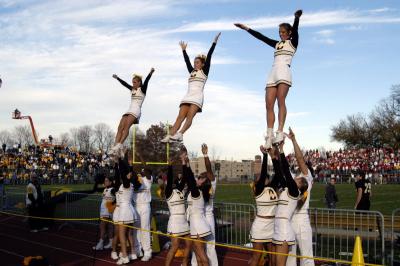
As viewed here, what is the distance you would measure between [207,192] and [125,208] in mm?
2546

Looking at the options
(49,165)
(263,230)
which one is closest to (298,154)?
(263,230)

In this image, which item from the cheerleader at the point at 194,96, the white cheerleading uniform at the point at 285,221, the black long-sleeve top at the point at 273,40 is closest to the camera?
the white cheerleading uniform at the point at 285,221

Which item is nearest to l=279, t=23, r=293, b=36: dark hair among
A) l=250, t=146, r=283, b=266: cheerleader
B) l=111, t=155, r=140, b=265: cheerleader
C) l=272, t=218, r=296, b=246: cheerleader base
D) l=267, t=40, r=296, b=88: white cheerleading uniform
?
l=267, t=40, r=296, b=88: white cheerleading uniform

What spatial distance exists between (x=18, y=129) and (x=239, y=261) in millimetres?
89052

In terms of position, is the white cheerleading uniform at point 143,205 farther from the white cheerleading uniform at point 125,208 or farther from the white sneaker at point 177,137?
the white sneaker at point 177,137

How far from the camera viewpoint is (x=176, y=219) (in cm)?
866

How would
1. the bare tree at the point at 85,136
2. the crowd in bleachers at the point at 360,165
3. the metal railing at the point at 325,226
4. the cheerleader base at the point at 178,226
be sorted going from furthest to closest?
the bare tree at the point at 85,136 → the crowd in bleachers at the point at 360,165 → the metal railing at the point at 325,226 → the cheerleader base at the point at 178,226

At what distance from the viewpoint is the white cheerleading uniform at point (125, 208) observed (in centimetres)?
1029

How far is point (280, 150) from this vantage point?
22.5ft

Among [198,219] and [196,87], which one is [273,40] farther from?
[198,219]

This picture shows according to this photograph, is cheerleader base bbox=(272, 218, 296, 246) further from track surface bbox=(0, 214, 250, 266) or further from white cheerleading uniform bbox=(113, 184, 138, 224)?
white cheerleading uniform bbox=(113, 184, 138, 224)

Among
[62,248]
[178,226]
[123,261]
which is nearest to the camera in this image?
[178,226]

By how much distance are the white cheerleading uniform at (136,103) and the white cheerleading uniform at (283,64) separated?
3745 mm

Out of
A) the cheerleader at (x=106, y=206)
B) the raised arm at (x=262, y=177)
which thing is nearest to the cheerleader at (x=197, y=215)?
the raised arm at (x=262, y=177)
